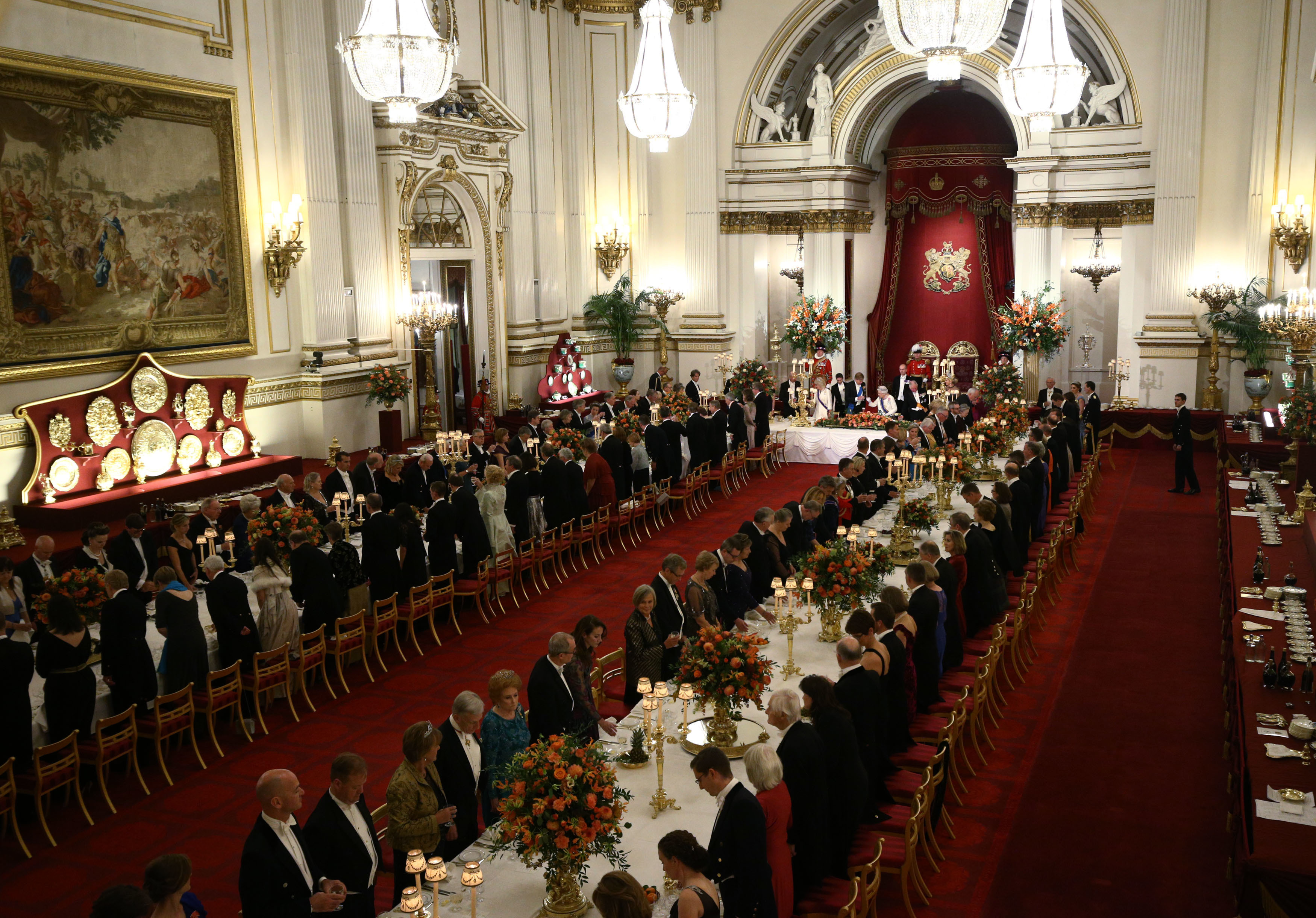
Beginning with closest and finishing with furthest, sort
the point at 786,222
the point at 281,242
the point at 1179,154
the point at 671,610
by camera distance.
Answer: the point at 671,610, the point at 281,242, the point at 1179,154, the point at 786,222

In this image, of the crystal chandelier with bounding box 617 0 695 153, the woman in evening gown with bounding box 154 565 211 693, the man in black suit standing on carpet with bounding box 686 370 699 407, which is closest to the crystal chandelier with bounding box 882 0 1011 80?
the crystal chandelier with bounding box 617 0 695 153

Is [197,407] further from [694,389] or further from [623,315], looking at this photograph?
[623,315]

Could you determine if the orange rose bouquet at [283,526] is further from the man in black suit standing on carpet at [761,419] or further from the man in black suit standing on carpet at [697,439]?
the man in black suit standing on carpet at [761,419]

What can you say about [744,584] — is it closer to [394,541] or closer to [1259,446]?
[394,541]

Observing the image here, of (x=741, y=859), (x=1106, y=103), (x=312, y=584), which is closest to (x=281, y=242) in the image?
(x=312, y=584)

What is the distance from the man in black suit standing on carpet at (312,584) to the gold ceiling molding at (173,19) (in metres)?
7.67

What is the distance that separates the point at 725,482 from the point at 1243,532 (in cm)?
785

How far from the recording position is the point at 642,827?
5605 millimetres

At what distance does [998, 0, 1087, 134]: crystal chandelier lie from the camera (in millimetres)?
11156

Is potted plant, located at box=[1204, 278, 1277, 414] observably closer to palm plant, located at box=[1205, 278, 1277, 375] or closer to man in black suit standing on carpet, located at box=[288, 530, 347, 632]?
palm plant, located at box=[1205, 278, 1277, 375]

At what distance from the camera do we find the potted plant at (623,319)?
2345cm

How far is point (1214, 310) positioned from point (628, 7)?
1281cm

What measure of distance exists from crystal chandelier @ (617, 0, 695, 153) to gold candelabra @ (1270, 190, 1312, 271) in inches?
437

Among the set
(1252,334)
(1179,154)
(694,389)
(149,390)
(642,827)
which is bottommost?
(642,827)
